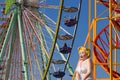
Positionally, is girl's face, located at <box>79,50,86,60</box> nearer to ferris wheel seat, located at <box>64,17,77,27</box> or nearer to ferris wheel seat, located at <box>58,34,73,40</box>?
ferris wheel seat, located at <box>64,17,77,27</box>

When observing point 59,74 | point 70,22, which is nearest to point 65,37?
point 70,22

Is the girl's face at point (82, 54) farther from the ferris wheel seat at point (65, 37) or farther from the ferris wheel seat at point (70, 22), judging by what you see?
the ferris wheel seat at point (65, 37)

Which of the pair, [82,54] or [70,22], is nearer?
[82,54]

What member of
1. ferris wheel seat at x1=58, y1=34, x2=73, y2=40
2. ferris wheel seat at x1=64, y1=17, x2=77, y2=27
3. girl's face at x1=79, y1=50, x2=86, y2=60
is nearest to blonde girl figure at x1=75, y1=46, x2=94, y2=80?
girl's face at x1=79, y1=50, x2=86, y2=60

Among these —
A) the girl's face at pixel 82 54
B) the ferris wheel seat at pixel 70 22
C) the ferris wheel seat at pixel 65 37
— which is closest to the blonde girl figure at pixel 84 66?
the girl's face at pixel 82 54

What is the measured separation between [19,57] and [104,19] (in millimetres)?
14252

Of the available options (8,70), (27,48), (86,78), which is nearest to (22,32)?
(27,48)

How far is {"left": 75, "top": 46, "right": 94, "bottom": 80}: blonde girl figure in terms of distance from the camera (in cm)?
579

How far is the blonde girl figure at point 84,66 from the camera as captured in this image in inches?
228

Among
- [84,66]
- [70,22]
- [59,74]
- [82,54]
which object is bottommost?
[59,74]

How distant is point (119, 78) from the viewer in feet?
33.7

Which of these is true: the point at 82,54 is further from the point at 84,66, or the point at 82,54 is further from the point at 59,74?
the point at 59,74

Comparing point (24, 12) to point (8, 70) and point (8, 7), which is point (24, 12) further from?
point (8, 70)

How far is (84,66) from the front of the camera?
230 inches
